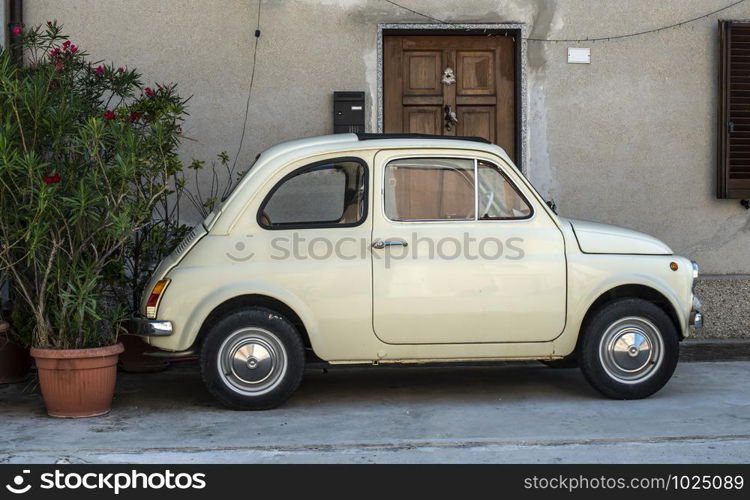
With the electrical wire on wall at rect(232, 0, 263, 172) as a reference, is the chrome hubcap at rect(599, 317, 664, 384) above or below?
below

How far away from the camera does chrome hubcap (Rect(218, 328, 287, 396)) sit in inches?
273

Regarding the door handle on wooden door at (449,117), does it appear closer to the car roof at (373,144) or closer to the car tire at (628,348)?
the car roof at (373,144)

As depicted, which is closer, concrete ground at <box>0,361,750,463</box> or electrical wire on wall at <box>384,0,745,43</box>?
concrete ground at <box>0,361,750,463</box>

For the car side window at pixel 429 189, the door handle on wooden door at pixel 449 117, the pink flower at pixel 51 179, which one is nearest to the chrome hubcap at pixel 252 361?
the car side window at pixel 429 189

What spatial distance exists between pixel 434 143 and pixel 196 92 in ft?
10.2

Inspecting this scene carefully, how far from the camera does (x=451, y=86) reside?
989 cm

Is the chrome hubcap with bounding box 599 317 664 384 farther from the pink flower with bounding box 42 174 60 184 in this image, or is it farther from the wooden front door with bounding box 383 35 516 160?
the pink flower with bounding box 42 174 60 184

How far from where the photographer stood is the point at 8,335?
7.98 m

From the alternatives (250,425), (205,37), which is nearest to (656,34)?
(205,37)

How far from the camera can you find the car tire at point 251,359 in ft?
22.6

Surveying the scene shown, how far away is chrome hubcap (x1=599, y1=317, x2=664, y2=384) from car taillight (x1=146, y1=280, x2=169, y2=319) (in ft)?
9.56
